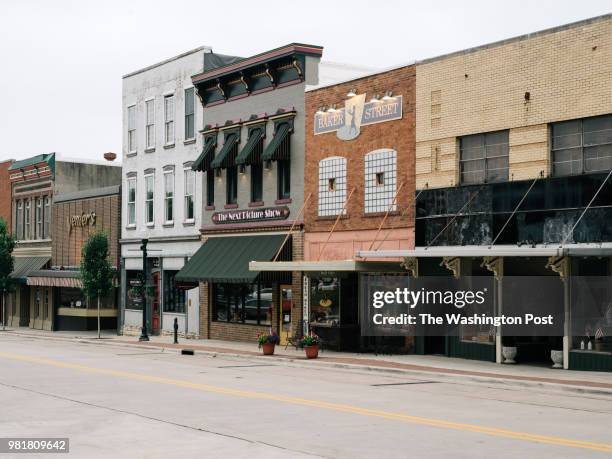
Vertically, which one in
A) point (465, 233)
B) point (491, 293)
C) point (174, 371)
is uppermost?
point (465, 233)

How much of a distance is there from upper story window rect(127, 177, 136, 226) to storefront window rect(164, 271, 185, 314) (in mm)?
4529

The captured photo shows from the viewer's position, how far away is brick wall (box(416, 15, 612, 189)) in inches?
1017

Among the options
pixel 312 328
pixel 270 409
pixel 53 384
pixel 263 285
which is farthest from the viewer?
pixel 263 285

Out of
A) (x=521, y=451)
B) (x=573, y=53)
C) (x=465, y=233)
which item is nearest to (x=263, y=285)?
(x=465, y=233)

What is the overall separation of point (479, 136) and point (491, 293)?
4668 millimetres

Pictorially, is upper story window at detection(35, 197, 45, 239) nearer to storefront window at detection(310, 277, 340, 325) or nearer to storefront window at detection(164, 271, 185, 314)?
storefront window at detection(164, 271, 185, 314)

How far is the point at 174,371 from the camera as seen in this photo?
2672cm

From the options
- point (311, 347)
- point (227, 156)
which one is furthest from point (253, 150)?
point (311, 347)

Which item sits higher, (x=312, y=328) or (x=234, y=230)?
(x=234, y=230)

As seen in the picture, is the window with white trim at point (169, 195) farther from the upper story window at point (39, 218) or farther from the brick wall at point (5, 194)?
the brick wall at point (5, 194)

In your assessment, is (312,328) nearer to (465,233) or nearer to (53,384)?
(465,233)

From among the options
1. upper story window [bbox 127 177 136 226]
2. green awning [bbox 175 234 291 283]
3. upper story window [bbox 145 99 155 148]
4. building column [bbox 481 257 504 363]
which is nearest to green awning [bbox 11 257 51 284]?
upper story window [bbox 127 177 136 226]

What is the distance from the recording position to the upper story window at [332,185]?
34531 millimetres

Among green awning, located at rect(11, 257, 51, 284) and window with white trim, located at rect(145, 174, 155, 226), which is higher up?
window with white trim, located at rect(145, 174, 155, 226)
